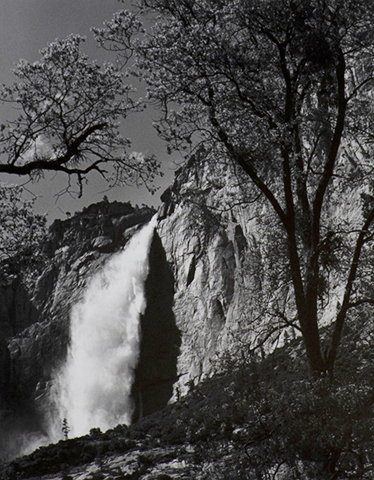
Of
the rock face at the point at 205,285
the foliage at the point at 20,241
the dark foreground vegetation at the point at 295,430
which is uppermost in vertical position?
the rock face at the point at 205,285

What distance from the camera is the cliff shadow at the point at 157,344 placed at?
160ft

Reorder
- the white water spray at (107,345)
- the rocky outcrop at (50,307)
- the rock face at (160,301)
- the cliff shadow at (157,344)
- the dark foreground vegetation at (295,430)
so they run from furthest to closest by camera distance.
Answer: the rocky outcrop at (50,307) → the white water spray at (107,345) → the cliff shadow at (157,344) → the rock face at (160,301) → the dark foreground vegetation at (295,430)

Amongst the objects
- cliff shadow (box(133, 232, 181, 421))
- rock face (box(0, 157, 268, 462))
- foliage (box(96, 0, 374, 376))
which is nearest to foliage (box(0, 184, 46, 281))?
foliage (box(96, 0, 374, 376))

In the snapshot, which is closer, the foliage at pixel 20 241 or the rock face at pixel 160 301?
the foliage at pixel 20 241

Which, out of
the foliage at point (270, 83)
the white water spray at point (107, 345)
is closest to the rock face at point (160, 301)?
the white water spray at point (107, 345)

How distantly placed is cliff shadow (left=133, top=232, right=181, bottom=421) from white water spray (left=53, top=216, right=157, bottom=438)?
0.74 meters

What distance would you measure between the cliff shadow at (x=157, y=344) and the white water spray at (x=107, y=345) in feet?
2.41

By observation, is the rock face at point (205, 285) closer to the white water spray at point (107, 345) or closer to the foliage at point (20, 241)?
the white water spray at point (107, 345)

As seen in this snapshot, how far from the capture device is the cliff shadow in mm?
48875

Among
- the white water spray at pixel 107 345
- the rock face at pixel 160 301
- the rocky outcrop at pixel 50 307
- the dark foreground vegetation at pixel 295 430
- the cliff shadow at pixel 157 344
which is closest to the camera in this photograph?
the dark foreground vegetation at pixel 295 430

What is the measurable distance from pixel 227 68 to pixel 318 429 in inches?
303

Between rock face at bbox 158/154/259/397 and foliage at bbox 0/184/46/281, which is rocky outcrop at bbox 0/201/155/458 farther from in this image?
foliage at bbox 0/184/46/281

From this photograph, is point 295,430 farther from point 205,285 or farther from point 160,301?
point 160,301

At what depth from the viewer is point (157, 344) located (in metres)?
52.0
